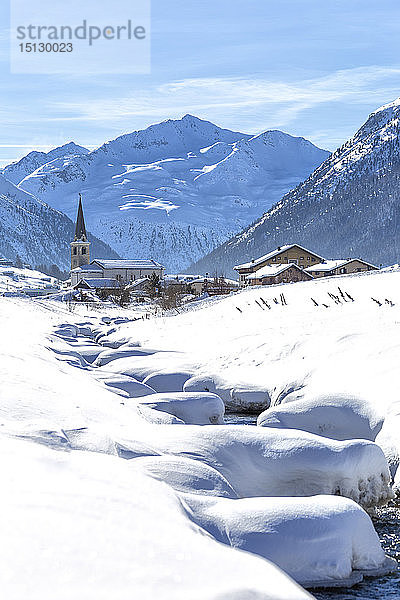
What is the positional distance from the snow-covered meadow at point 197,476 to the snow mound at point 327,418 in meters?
0.03

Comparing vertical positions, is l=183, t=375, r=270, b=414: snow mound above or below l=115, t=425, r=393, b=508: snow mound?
below

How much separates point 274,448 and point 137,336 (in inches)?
1245

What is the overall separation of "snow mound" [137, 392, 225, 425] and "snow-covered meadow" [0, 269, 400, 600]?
3 centimetres

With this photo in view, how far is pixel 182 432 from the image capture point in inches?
474

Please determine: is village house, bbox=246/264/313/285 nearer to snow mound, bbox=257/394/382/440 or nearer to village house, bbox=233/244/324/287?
village house, bbox=233/244/324/287

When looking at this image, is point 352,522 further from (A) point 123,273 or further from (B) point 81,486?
(A) point 123,273

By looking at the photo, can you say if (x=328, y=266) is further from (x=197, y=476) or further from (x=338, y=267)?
(x=197, y=476)

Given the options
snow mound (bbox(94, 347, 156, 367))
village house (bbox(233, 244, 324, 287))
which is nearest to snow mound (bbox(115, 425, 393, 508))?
snow mound (bbox(94, 347, 156, 367))

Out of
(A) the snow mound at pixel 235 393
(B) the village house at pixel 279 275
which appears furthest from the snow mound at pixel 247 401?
(B) the village house at pixel 279 275

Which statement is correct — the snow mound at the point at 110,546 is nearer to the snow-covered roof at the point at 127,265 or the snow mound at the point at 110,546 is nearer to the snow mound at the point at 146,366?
the snow mound at the point at 146,366

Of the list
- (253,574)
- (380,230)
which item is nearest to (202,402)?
(253,574)

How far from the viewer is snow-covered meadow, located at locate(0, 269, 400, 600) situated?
5613 millimetres

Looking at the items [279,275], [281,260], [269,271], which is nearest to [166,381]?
[279,275]

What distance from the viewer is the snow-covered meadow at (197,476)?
561 centimetres
